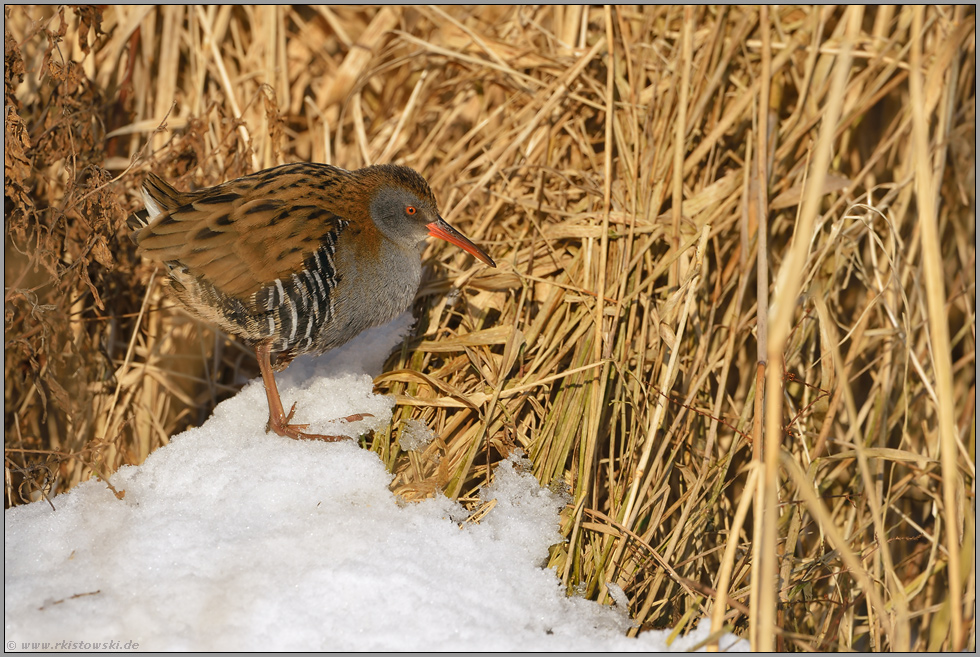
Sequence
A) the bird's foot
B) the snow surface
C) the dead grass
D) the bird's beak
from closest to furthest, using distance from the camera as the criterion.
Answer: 1. the snow surface
2. the dead grass
3. the bird's foot
4. the bird's beak

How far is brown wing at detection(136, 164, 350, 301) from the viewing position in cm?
235

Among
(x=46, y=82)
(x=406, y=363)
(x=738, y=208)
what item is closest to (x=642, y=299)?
(x=738, y=208)

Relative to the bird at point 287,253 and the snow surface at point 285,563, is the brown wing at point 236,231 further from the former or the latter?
the snow surface at point 285,563

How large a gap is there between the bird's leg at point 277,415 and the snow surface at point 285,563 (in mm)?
35

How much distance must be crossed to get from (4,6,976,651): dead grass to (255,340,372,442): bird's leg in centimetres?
17

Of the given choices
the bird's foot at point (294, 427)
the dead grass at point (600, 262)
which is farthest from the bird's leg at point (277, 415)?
the dead grass at point (600, 262)

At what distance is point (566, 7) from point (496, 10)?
435mm

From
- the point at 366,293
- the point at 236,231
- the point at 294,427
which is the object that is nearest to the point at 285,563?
the point at 294,427

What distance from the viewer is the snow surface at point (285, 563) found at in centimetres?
179

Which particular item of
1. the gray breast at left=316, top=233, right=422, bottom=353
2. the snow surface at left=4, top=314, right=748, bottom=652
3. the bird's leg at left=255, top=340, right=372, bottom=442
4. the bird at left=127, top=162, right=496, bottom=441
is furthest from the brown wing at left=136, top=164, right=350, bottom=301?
the snow surface at left=4, top=314, right=748, bottom=652

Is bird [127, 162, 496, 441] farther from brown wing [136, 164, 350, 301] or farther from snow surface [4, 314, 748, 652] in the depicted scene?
snow surface [4, 314, 748, 652]

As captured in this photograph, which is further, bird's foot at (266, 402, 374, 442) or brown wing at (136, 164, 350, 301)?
bird's foot at (266, 402, 374, 442)

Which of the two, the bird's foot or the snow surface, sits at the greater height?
the bird's foot

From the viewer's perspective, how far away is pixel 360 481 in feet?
7.41
